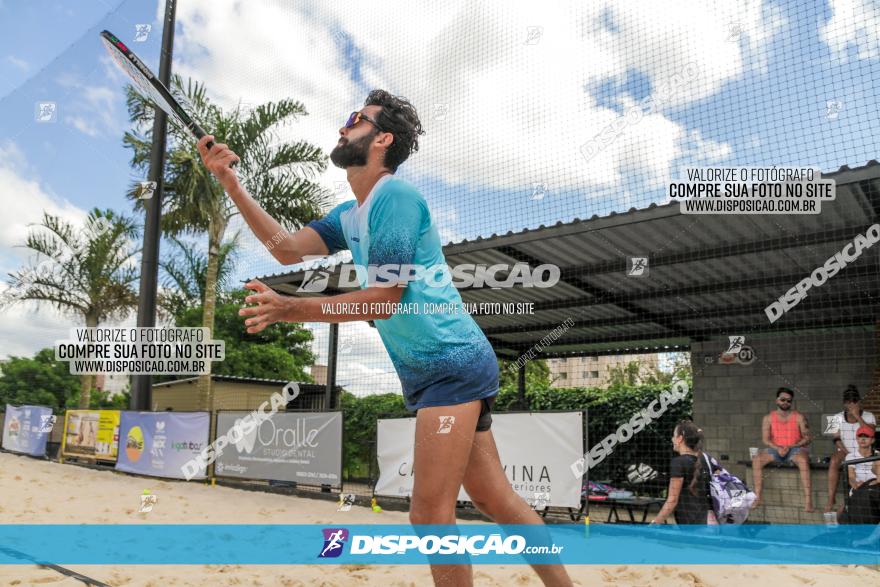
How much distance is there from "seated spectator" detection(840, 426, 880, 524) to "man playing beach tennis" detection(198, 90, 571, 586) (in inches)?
200

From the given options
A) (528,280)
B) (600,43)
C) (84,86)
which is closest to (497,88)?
(600,43)

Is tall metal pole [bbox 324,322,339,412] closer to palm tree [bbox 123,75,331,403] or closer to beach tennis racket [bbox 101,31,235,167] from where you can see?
palm tree [bbox 123,75,331,403]

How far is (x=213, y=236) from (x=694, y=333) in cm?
967

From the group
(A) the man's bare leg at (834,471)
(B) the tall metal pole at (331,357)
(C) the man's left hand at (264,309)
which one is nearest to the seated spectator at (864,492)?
(A) the man's bare leg at (834,471)

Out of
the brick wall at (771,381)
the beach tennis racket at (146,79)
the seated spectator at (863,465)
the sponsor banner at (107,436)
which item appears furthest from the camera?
the sponsor banner at (107,436)

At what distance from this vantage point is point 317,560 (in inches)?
150

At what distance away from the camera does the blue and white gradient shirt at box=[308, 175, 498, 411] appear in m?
1.82

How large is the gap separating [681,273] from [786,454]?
2662 millimetres

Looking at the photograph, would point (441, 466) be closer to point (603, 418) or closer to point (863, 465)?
point (863, 465)

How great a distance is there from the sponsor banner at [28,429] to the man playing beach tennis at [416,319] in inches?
550

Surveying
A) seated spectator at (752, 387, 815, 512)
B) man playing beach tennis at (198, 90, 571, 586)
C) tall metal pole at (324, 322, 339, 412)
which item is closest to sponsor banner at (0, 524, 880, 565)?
man playing beach tennis at (198, 90, 571, 586)

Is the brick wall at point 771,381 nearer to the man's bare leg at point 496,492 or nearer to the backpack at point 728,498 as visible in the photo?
the backpack at point 728,498

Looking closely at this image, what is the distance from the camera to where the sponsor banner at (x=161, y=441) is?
10.0 meters

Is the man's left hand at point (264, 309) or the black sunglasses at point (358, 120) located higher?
the black sunglasses at point (358, 120)
